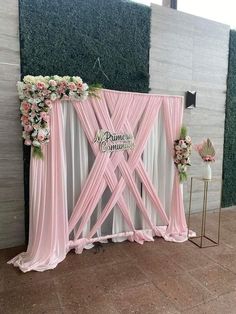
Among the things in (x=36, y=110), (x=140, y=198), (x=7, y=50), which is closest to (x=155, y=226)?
(x=140, y=198)

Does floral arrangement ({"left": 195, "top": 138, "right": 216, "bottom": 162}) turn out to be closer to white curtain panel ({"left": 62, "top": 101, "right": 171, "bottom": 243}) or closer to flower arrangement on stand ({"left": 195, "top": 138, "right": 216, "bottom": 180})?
flower arrangement on stand ({"left": 195, "top": 138, "right": 216, "bottom": 180})

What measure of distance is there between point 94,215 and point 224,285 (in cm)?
147

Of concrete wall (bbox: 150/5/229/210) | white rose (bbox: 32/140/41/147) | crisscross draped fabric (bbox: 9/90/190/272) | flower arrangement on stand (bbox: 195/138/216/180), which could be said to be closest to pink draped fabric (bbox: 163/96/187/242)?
crisscross draped fabric (bbox: 9/90/190/272)

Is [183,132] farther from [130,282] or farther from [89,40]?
[130,282]

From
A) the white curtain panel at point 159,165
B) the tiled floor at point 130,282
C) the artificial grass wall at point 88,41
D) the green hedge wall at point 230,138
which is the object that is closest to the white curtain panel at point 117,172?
the white curtain panel at point 159,165

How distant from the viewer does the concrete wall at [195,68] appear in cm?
354

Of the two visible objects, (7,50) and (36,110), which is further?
(7,50)

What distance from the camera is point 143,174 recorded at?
10.2ft

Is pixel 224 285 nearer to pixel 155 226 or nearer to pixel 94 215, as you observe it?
pixel 155 226

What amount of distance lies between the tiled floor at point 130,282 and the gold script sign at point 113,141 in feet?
3.79

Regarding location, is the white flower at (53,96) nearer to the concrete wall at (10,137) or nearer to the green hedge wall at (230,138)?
the concrete wall at (10,137)

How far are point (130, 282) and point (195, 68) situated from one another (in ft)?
9.87

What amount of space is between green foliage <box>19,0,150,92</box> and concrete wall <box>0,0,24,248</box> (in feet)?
0.36

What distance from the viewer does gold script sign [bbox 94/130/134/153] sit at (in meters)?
2.84
